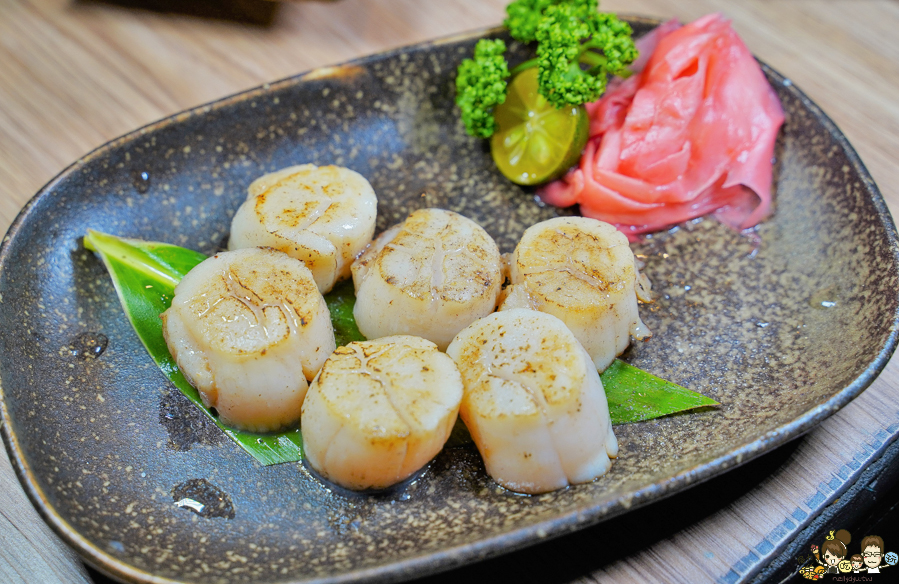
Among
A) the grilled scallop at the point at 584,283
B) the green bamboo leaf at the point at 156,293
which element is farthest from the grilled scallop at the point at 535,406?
the green bamboo leaf at the point at 156,293

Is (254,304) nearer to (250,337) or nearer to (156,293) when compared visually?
(250,337)

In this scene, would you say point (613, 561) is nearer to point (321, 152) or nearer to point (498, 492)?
point (498, 492)

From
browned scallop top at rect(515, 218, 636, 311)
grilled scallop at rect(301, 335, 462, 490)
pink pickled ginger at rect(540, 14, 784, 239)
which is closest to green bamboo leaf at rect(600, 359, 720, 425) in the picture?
browned scallop top at rect(515, 218, 636, 311)

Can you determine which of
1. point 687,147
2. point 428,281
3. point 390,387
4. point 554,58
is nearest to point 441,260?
point 428,281

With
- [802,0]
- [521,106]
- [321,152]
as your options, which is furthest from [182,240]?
[802,0]

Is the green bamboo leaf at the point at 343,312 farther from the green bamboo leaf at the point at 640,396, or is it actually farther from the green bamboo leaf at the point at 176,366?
the green bamboo leaf at the point at 640,396

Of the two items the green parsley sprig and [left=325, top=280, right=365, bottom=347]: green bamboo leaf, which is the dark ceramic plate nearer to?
the green parsley sprig
